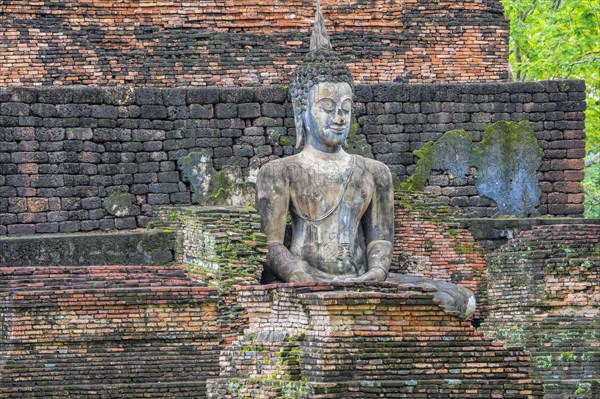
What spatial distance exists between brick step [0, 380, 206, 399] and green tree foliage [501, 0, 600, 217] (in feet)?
47.4

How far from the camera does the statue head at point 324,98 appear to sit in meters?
15.8

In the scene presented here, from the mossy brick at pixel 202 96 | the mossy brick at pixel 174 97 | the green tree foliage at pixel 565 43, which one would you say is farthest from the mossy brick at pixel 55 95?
the green tree foliage at pixel 565 43

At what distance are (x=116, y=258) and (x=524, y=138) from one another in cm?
481

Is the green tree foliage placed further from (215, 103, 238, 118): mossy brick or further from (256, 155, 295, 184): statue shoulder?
(256, 155, 295, 184): statue shoulder

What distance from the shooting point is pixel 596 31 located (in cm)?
3028

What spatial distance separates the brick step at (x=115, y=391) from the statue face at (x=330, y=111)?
93.8 inches

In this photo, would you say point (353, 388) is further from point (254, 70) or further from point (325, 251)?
point (254, 70)

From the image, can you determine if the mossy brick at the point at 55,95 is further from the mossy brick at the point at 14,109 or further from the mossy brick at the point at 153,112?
the mossy brick at the point at 153,112

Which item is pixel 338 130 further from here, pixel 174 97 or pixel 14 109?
pixel 14 109

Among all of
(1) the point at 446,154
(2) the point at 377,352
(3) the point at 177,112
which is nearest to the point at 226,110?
(3) the point at 177,112

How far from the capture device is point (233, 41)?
22.2 m

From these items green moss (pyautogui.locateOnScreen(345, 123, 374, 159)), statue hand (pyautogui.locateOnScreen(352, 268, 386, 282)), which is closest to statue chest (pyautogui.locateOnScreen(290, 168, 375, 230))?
statue hand (pyautogui.locateOnScreen(352, 268, 386, 282))

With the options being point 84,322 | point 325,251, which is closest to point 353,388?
point 325,251

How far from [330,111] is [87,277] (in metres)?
2.64
